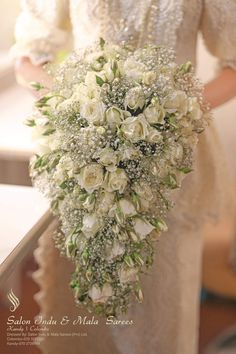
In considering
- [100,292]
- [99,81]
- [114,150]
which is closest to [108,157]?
[114,150]

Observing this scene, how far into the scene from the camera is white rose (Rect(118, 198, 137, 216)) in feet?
2.68

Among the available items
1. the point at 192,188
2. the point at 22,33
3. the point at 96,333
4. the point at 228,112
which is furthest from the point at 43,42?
the point at 228,112

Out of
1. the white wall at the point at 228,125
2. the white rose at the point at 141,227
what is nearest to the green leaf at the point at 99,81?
the white rose at the point at 141,227

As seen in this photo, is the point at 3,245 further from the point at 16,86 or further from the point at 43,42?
the point at 16,86

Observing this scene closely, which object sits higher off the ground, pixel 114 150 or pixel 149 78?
pixel 149 78

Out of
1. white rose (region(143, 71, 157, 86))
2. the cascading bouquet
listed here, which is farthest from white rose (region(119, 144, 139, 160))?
white rose (region(143, 71, 157, 86))

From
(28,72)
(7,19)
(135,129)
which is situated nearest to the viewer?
(135,129)

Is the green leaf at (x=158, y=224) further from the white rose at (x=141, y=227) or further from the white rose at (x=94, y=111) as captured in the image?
the white rose at (x=94, y=111)

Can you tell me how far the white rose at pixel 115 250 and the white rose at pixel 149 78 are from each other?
9.9 inches

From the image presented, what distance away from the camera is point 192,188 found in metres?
1.19

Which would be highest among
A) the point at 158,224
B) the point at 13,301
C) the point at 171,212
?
the point at 158,224

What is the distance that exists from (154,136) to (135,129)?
0.03 meters

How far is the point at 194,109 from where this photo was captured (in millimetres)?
847

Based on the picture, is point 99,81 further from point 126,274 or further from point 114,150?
point 126,274
